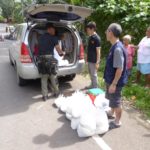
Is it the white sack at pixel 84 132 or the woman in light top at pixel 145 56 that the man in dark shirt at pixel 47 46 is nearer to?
the white sack at pixel 84 132

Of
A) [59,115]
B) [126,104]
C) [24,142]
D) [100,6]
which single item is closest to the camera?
[24,142]

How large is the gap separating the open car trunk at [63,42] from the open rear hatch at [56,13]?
0.35 metres

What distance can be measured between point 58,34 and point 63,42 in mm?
293

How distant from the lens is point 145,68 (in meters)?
7.11

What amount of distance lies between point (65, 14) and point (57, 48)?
0.87 m

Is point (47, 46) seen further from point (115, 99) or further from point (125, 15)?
point (125, 15)

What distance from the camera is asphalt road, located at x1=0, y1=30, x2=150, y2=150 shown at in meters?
4.35

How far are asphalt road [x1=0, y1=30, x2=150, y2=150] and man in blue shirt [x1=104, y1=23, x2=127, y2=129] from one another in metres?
0.45

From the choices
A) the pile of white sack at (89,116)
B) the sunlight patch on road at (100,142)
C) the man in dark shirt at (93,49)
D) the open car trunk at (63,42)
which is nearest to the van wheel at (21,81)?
the open car trunk at (63,42)

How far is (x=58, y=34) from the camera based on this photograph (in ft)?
25.0

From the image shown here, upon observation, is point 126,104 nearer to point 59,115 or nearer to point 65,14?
point 59,115

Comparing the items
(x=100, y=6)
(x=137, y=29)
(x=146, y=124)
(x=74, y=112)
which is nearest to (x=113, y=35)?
(x=74, y=112)

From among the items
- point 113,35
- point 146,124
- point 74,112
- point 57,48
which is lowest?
point 146,124

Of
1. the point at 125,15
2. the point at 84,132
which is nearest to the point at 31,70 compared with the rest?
the point at 84,132
